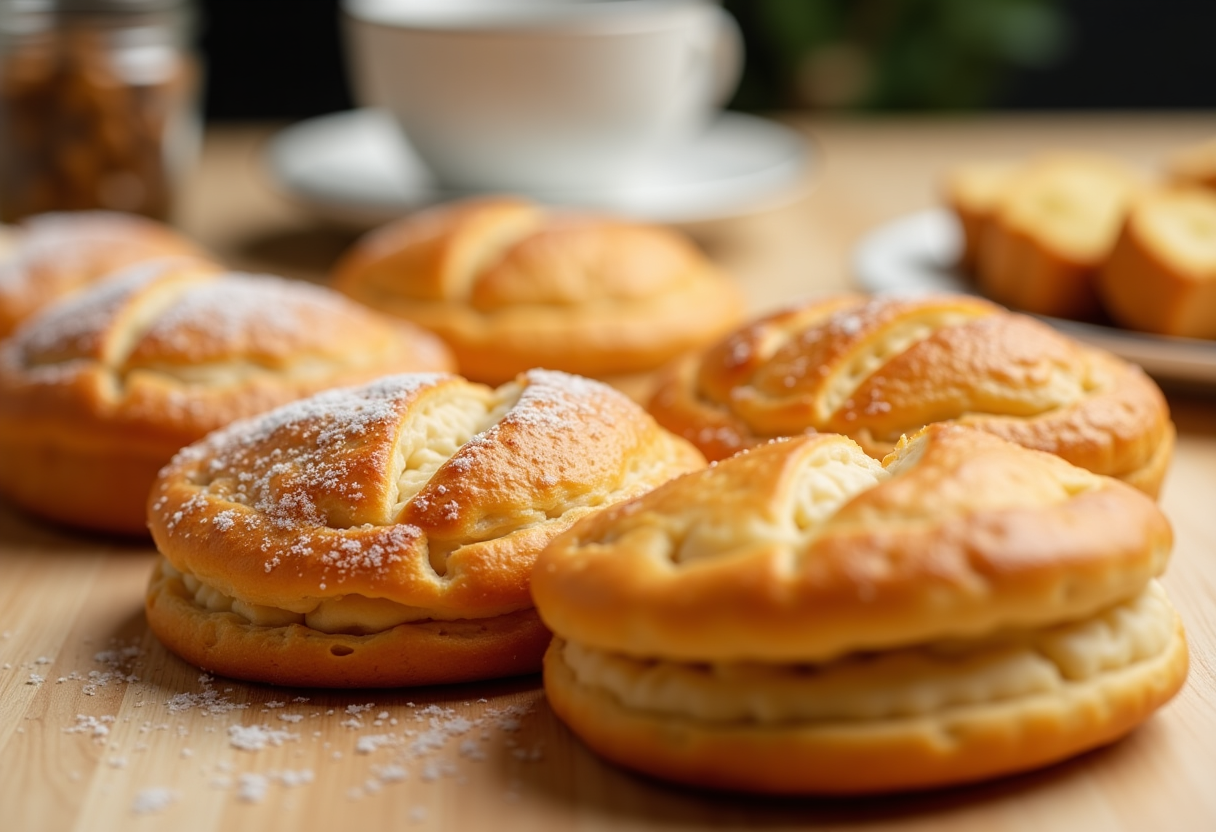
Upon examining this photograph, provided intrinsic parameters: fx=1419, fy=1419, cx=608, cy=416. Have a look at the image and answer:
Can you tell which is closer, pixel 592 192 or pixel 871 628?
pixel 871 628

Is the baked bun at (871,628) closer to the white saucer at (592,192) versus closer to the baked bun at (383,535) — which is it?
the baked bun at (383,535)

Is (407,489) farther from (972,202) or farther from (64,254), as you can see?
(972,202)

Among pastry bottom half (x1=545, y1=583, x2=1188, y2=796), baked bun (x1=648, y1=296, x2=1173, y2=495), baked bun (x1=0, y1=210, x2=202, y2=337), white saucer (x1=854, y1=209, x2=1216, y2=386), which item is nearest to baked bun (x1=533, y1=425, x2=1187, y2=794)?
pastry bottom half (x1=545, y1=583, x2=1188, y2=796)

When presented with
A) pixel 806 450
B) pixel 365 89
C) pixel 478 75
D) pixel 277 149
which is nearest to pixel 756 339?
pixel 806 450

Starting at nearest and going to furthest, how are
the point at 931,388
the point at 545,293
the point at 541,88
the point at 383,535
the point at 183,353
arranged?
the point at 383,535, the point at 931,388, the point at 183,353, the point at 545,293, the point at 541,88

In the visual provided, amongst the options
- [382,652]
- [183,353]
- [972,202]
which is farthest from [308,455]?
[972,202]

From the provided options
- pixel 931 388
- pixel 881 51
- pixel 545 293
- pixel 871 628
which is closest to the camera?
pixel 871 628

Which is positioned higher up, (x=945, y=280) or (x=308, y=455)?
(x=308, y=455)
